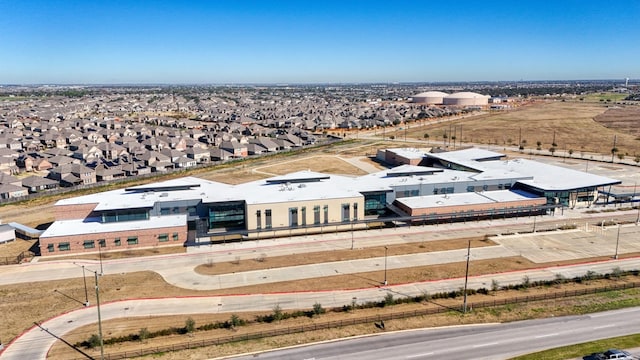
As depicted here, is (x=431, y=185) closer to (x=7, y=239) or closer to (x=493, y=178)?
(x=493, y=178)

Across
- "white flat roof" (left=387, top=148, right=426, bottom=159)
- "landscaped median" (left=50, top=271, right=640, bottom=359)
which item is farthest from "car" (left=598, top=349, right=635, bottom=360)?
"white flat roof" (left=387, top=148, right=426, bottom=159)

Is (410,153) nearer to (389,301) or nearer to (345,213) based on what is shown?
(345,213)

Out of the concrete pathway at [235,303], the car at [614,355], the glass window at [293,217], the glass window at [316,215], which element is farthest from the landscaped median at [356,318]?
the glass window at [293,217]

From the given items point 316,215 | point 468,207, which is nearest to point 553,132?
point 468,207

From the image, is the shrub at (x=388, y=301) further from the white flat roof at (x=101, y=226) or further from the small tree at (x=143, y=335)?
the white flat roof at (x=101, y=226)

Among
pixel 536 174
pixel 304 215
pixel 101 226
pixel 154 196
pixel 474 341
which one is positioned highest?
pixel 536 174

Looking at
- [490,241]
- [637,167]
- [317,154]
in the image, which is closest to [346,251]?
[490,241]

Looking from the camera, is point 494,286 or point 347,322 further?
point 494,286
